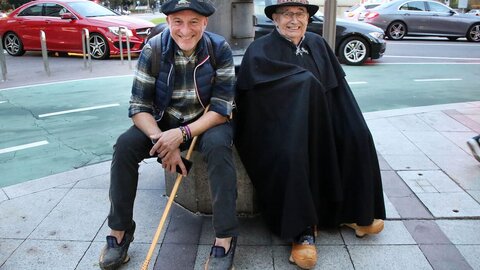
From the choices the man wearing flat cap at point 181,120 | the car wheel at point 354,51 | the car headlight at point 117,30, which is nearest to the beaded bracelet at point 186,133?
the man wearing flat cap at point 181,120

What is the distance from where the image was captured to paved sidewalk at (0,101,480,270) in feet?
9.27

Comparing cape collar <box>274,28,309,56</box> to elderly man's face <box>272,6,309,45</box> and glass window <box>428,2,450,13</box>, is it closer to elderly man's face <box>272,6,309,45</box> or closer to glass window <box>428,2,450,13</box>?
elderly man's face <box>272,6,309,45</box>

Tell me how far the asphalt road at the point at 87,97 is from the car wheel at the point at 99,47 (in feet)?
1.25

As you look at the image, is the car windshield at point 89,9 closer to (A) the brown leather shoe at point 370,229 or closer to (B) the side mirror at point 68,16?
(B) the side mirror at point 68,16

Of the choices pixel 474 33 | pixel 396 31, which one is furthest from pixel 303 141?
pixel 474 33

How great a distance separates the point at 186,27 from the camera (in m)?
2.78

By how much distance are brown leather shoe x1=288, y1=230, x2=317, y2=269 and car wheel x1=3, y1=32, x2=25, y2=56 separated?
12094mm

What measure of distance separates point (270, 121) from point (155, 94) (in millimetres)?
723

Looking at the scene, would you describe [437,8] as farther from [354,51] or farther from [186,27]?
[186,27]

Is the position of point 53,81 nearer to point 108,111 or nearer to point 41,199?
point 108,111

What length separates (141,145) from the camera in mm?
2793

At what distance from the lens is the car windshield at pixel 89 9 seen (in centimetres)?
1195

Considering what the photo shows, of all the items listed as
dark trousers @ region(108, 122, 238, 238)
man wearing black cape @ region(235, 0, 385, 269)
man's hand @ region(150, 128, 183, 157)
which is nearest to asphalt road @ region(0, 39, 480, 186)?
dark trousers @ region(108, 122, 238, 238)

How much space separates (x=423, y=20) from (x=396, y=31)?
0.88 metres
